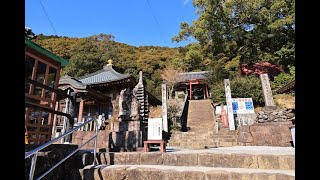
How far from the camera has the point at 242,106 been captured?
13352 millimetres

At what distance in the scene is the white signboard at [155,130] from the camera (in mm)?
6348

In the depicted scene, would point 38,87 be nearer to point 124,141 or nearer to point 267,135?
point 124,141

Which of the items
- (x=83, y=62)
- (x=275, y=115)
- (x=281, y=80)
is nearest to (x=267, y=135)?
(x=275, y=115)

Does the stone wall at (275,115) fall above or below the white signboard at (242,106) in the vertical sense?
below

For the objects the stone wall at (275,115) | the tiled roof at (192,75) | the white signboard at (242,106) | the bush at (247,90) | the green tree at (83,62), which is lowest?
the stone wall at (275,115)

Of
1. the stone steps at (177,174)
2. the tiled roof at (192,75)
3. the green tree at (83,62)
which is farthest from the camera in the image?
the tiled roof at (192,75)

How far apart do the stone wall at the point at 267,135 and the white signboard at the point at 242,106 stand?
285 cm

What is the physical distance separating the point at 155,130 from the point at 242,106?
8534 millimetres

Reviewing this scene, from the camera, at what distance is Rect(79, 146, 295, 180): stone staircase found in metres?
3.48

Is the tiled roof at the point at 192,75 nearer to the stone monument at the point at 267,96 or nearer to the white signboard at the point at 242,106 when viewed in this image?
the white signboard at the point at 242,106

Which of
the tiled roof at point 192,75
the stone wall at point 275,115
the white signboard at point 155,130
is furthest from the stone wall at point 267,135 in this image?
the tiled roof at point 192,75

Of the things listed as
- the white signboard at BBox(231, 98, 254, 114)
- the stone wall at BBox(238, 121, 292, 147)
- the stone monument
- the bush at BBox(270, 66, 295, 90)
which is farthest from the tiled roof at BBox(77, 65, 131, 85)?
the bush at BBox(270, 66, 295, 90)
